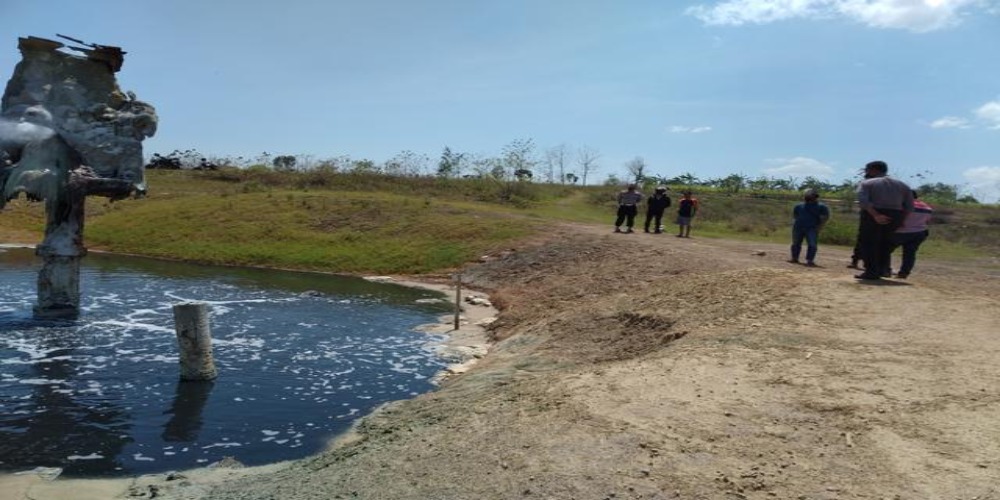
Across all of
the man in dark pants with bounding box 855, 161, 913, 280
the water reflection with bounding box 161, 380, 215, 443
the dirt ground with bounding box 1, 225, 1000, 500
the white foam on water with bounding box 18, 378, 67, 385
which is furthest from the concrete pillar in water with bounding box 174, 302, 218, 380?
the man in dark pants with bounding box 855, 161, 913, 280

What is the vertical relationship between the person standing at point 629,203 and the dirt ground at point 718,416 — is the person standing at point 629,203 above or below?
above

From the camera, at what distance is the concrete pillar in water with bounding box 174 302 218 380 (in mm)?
11859

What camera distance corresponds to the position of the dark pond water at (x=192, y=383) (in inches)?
371

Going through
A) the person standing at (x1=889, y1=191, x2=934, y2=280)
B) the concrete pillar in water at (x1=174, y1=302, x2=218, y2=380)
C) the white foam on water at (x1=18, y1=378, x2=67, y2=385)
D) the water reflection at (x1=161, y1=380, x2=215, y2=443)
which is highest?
the person standing at (x1=889, y1=191, x2=934, y2=280)

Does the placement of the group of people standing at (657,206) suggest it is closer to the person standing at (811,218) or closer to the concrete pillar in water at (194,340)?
the person standing at (811,218)

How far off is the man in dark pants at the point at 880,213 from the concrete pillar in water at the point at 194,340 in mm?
11301

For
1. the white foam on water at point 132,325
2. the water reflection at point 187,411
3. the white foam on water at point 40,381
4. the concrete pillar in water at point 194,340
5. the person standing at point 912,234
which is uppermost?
the person standing at point 912,234

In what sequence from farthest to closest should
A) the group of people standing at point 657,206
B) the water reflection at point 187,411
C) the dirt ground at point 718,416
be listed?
the group of people standing at point 657,206 < the water reflection at point 187,411 < the dirt ground at point 718,416

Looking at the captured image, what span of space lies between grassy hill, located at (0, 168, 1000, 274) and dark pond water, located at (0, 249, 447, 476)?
738 centimetres

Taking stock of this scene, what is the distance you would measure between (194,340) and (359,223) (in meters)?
22.5

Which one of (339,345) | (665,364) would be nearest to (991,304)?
(665,364)

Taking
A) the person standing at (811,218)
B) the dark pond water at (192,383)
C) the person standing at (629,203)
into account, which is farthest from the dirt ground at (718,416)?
the person standing at (629,203)

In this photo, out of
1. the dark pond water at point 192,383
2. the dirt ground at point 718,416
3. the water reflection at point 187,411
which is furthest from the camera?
the water reflection at point 187,411

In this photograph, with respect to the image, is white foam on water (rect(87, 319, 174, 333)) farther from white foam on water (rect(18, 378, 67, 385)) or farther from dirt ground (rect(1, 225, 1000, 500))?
dirt ground (rect(1, 225, 1000, 500))
